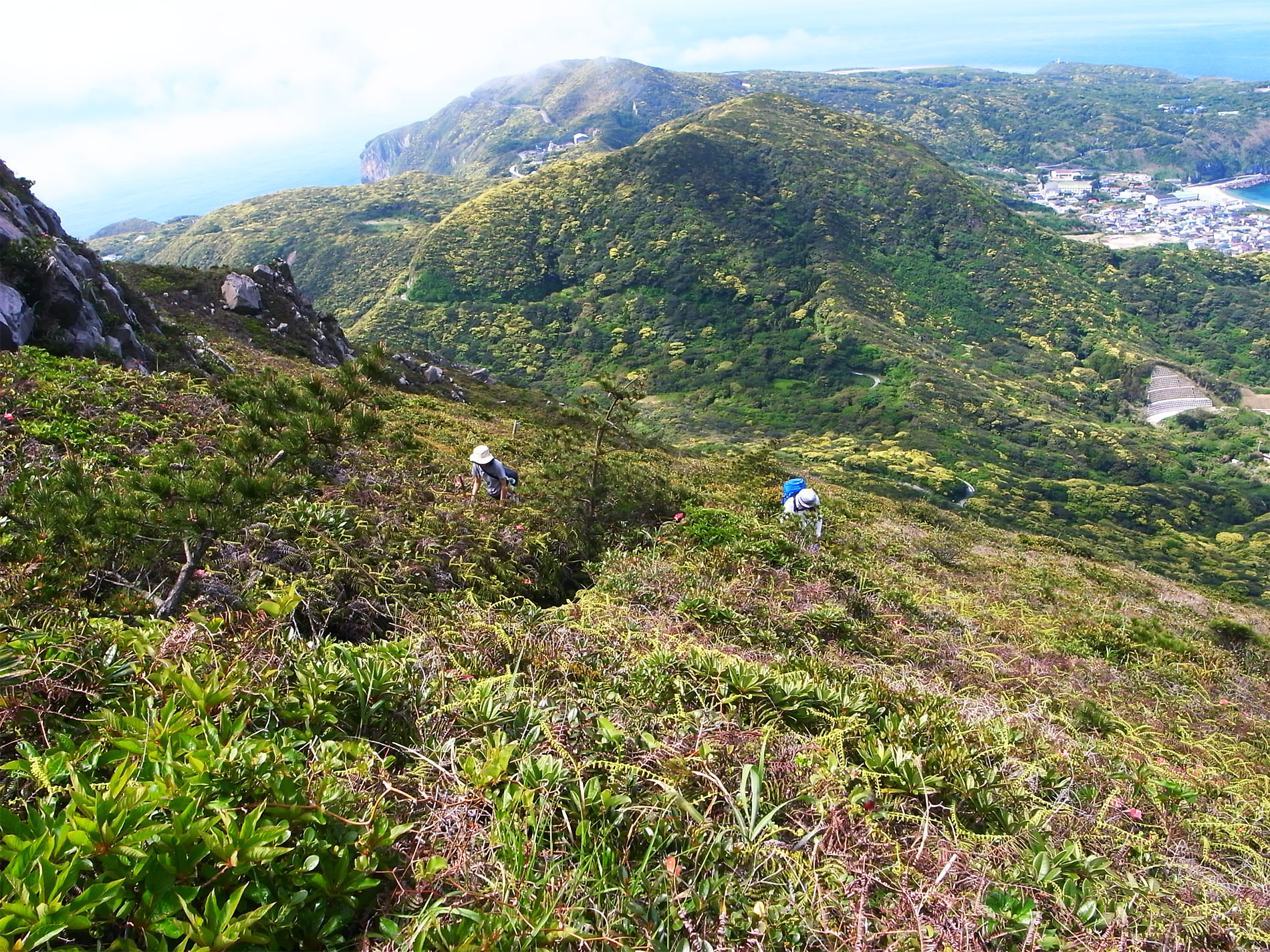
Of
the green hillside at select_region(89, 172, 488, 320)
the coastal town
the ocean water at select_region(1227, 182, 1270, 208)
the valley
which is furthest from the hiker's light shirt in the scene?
the ocean water at select_region(1227, 182, 1270, 208)

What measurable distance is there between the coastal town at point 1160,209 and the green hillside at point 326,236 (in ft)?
490

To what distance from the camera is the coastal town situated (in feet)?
469

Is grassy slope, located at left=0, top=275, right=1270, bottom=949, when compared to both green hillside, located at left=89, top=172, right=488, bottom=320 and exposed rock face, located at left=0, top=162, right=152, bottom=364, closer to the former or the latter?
exposed rock face, located at left=0, top=162, right=152, bottom=364

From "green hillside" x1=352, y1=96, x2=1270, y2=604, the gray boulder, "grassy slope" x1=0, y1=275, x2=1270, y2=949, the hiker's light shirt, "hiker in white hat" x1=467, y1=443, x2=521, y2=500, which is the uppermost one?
the gray boulder

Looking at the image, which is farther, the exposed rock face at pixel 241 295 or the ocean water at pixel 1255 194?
the ocean water at pixel 1255 194

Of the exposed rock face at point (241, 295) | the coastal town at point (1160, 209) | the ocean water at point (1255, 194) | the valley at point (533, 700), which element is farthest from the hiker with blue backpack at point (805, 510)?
the ocean water at point (1255, 194)

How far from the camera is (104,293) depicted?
14391 millimetres

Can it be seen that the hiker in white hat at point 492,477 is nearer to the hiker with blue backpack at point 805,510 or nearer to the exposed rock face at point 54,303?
the hiker with blue backpack at point 805,510

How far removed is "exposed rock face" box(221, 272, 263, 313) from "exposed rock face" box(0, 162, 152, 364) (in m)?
10.3

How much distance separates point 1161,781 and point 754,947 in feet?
8.88

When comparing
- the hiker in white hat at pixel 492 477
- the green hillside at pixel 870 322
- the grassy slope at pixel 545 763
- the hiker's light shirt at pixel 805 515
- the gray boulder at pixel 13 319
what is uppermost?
the gray boulder at pixel 13 319

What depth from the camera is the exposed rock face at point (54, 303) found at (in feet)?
35.2

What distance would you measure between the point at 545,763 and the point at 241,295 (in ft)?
97.3

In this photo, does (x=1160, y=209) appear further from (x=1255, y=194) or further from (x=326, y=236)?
(x=326, y=236)
